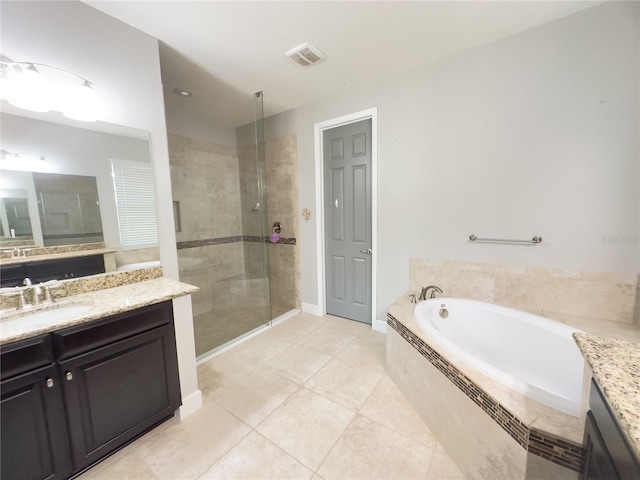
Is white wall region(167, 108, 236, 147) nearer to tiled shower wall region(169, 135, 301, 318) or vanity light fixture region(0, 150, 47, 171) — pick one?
tiled shower wall region(169, 135, 301, 318)

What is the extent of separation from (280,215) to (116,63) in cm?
206

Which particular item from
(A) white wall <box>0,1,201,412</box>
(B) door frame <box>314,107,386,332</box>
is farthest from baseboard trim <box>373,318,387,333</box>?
(A) white wall <box>0,1,201,412</box>

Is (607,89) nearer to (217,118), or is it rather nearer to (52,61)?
(52,61)

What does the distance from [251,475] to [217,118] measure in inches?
139

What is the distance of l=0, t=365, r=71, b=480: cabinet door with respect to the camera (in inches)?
39.3

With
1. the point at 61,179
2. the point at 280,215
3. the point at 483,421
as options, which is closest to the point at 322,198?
the point at 280,215

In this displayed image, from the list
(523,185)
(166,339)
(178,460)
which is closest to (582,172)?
(523,185)

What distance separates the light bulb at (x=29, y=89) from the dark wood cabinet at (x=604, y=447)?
2.56 m

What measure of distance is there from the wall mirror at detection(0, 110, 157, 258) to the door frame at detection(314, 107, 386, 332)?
1.71m

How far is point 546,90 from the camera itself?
175cm

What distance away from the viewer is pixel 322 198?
2.95 meters

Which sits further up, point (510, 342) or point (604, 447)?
point (604, 447)

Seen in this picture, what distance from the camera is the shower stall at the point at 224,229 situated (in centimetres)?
292

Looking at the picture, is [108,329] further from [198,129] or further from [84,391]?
[198,129]
